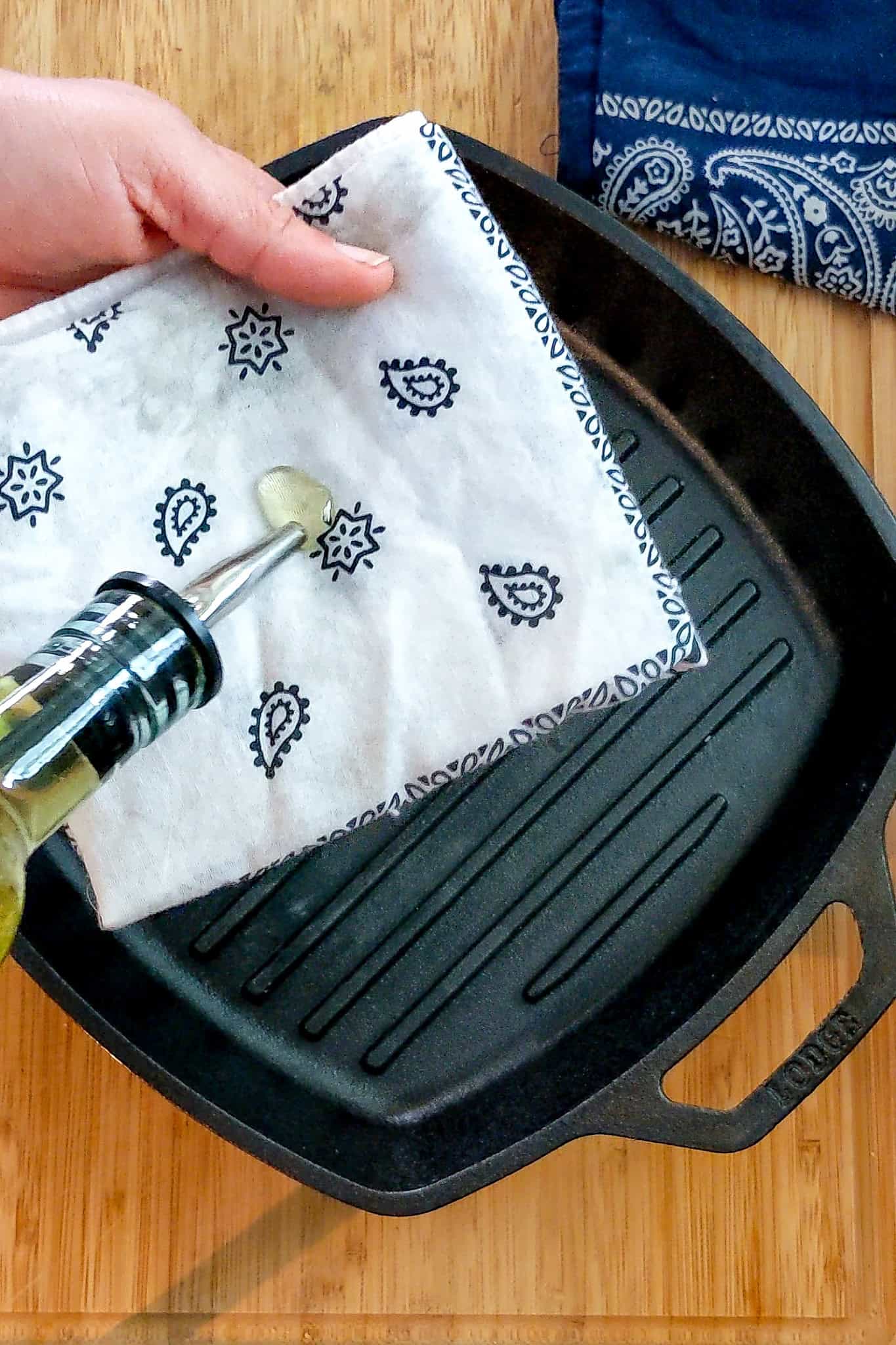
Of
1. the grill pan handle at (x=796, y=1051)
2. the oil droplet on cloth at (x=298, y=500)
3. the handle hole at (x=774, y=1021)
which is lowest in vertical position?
the handle hole at (x=774, y=1021)

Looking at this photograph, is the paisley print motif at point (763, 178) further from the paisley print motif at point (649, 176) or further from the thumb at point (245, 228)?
the thumb at point (245, 228)

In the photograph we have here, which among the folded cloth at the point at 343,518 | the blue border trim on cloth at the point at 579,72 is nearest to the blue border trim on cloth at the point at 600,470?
the folded cloth at the point at 343,518

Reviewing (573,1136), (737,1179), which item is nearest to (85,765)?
(573,1136)

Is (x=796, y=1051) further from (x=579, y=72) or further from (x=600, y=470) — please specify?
(x=579, y=72)

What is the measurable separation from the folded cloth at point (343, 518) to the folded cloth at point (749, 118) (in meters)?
0.12

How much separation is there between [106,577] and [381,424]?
3.5 inches

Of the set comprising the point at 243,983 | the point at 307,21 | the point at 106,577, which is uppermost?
the point at 307,21

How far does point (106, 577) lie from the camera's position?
0.97 ft

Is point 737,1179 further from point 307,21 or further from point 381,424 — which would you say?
point 307,21

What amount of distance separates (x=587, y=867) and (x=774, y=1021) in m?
0.10

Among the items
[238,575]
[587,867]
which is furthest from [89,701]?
[587,867]

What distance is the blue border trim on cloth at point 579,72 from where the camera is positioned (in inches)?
14.9

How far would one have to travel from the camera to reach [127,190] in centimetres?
31

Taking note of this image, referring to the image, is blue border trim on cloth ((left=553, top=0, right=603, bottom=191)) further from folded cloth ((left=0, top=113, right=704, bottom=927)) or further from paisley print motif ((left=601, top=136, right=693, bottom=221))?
folded cloth ((left=0, top=113, right=704, bottom=927))
